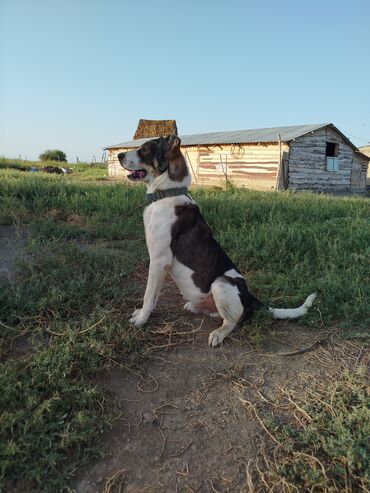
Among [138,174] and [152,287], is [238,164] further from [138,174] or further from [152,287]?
[152,287]

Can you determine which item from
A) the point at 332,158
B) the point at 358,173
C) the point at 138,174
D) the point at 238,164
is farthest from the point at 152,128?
the point at 138,174

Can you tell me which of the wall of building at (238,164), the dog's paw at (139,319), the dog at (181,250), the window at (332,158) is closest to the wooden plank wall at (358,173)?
the window at (332,158)

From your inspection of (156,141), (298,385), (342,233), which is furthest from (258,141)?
(298,385)

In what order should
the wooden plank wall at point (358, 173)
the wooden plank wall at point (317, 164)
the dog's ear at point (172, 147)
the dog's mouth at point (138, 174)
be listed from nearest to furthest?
the dog's ear at point (172, 147), the dog's mouth at point (138, 174), the wooden plank wall at point (317, 164), the wooden plank wall at point (358, 173)

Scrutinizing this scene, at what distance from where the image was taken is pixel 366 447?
6.59 ft

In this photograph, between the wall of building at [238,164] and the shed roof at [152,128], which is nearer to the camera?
the wall of building at [238,164]

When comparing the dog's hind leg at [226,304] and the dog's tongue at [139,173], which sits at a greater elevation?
the dog's tongue at [139,173]

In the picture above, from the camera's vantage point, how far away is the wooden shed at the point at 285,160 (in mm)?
17266

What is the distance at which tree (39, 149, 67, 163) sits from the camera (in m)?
42.0

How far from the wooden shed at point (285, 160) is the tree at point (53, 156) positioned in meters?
26.1

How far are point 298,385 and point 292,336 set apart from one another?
2.23 feet

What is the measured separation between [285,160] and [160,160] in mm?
15080

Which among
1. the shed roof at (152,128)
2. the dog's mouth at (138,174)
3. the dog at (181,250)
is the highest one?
the shed roof at (152,128)

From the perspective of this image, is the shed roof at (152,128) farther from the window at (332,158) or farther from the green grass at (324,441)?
the green grass at (324,441)
